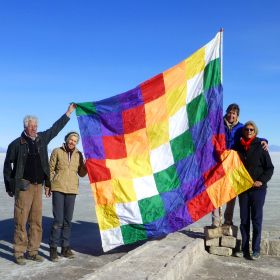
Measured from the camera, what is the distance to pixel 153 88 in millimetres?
6523

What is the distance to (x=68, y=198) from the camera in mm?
6125

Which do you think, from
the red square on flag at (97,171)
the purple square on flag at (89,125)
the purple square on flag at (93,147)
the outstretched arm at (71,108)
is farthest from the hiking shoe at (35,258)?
the outstretched arm at (71,108)

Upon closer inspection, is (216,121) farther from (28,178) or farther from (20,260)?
(20,260)

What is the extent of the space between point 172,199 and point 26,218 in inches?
82.9

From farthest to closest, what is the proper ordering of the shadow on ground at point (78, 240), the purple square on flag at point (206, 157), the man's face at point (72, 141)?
the shadow on ground at point (78, 240)
the purple square on flag at point (206, 157)
the man's face at point (72, 141)

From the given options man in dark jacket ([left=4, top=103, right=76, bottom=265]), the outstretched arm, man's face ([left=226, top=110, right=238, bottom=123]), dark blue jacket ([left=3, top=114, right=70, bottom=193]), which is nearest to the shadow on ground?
man in dark jacket ([left=4, top=103, right=76, bottom=265])

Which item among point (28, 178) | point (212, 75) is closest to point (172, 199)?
point (212, 75)

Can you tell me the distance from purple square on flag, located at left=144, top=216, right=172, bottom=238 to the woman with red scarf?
3.74ft

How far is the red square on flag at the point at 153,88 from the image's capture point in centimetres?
650

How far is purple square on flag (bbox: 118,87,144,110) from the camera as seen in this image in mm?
6488

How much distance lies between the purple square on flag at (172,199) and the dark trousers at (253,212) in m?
0.90

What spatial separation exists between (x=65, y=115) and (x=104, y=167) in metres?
0.94

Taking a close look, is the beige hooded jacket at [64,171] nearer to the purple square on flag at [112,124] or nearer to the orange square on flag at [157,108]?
the purple square on flag at [112,124]

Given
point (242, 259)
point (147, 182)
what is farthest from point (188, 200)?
point (242, 259)
